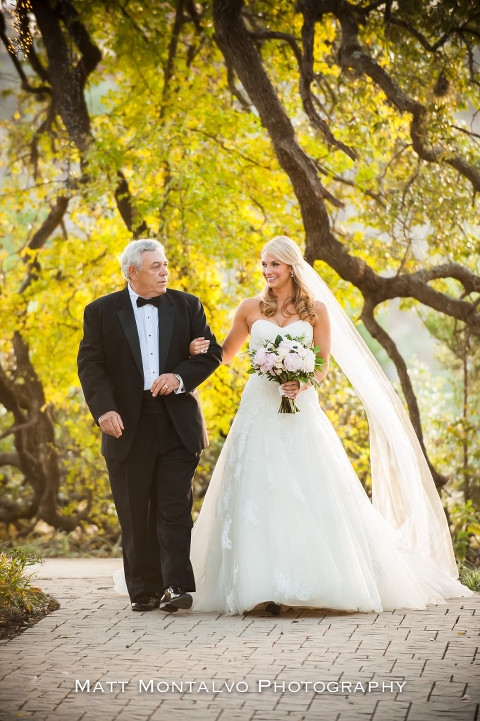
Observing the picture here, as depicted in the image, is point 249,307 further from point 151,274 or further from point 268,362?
point 151,274

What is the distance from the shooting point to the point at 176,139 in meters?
8.74

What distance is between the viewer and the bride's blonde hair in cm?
555

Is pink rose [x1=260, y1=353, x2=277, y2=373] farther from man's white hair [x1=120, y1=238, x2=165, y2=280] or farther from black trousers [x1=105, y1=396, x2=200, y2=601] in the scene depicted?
man's white hair [x1=120, y1=238, x2=165, y2=280]

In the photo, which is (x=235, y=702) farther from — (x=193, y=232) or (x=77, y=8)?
(x=77, y=8)

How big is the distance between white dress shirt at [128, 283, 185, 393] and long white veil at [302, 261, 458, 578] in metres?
1.13

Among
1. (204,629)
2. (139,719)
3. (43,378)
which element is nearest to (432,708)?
(139,719)

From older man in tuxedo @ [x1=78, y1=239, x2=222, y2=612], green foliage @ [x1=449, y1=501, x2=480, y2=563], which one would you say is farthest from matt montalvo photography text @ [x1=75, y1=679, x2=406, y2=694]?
green foliage @ [x1=449, y1=501, x2=480, y2=563]

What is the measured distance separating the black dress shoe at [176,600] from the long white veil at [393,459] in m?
1.53

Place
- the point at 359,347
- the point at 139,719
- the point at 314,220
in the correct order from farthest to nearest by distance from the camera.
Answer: the point at 314,220, the point at 359,347, the point at 139,719

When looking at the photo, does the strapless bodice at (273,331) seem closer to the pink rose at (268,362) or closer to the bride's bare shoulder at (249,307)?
the bride's bare shoulder at (249,307)

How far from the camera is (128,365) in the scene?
5.09 metres

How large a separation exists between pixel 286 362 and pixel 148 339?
0.80 metres

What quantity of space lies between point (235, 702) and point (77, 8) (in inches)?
326

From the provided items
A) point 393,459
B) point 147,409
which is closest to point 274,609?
point 147,409
